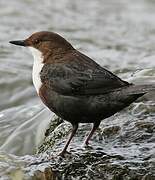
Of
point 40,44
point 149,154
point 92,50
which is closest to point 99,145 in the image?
point 149,154

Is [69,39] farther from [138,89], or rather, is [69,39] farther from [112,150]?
[138,89]

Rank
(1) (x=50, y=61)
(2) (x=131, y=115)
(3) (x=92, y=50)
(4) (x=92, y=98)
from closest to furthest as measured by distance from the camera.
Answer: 1. (4) (x=92, y=98)
2. (1) (x=50, y=61)
3. (2) (x=131, y=115)
4. (3) (x=92, y=50)

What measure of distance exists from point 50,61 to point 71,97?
427mm

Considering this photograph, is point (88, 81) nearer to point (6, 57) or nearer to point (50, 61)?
point (50, 61)

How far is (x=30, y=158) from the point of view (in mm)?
4855

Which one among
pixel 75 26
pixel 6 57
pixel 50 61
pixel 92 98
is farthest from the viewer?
pixel 75 26

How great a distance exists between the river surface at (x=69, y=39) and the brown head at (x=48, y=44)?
97 cm

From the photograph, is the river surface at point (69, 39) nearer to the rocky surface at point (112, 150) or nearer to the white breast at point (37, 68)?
the rocky surface at point (112, 150)

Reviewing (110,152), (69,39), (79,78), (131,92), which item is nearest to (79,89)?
(79,78)

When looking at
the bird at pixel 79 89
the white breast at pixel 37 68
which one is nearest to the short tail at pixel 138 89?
the bird at pixel 79 89

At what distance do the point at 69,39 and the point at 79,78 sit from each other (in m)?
6.08

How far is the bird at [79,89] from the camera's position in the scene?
4.57m

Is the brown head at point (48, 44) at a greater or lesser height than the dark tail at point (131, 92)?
greater

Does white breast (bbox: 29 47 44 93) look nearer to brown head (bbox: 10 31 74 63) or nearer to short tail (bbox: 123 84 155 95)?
brown head (bbox: 10 31 74 63)
